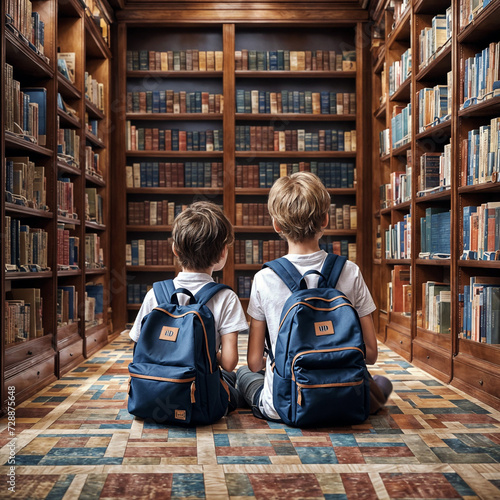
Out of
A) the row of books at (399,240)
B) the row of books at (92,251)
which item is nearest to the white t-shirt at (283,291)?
the row of books at (399,240)

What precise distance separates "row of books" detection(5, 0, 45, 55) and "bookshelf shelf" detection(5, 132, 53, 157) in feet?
1.56

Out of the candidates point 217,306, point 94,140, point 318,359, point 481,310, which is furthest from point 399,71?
point 318,359

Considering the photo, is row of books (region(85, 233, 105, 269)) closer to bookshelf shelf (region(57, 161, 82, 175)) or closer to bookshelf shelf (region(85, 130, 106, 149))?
bookshelf shelf (region(57, 161, 82, 175))

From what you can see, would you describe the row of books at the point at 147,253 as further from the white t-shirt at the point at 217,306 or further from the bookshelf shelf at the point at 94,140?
the white t-shirt at the point at 217,306

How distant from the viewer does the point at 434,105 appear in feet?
11.1

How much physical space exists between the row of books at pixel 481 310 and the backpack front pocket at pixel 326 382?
3.08ft

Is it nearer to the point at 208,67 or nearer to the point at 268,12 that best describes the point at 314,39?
the point at 268,12

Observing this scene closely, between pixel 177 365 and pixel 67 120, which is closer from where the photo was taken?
pixel 177 365

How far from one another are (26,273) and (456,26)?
2422 millimetres

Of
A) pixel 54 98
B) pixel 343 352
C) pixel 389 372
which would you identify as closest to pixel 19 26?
pixel 54 98

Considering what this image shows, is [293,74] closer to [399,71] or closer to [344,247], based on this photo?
[399,71]

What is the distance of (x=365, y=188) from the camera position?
5000mm

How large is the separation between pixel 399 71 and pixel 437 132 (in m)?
1.01

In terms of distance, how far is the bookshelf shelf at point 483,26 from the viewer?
2520 millimetres
